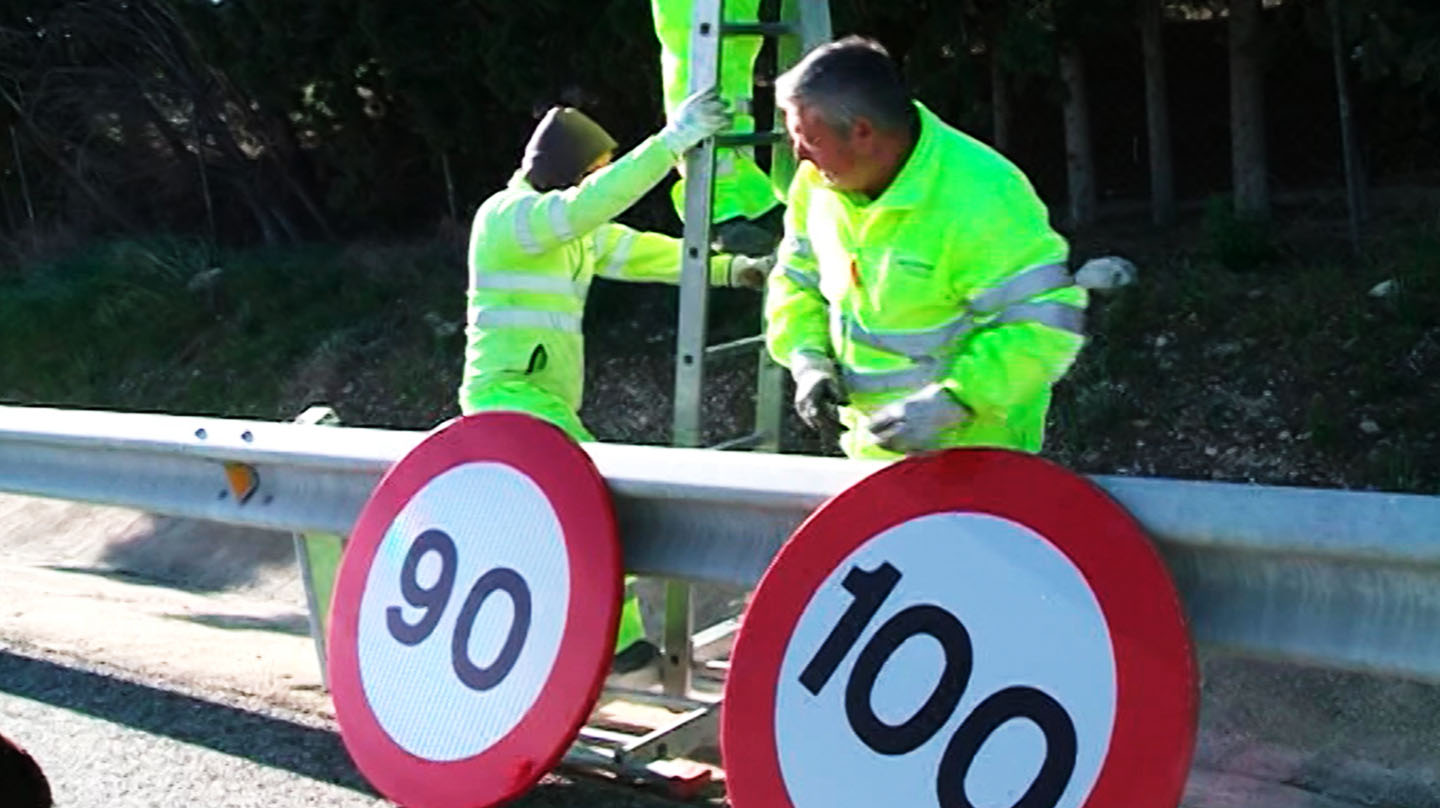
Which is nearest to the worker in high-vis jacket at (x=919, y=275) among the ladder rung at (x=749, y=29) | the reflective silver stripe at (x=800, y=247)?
the reflective silver stripe at (x=800, y=247)

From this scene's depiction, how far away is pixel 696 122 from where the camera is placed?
193 inches

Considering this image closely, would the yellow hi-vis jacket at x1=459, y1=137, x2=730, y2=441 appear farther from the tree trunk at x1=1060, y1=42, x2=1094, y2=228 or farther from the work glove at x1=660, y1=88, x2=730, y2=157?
the tree trunk at x1=1060, y1=42, x2=1094, y2=228

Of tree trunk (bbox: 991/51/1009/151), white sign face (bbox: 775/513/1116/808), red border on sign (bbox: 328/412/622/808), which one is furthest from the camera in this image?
tree trunk (bbox: 991/51/1009/151)

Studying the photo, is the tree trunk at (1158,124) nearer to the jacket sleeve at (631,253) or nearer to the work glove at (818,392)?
the jacket sleeve at (631,253)

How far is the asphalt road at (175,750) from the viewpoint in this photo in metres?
4.80

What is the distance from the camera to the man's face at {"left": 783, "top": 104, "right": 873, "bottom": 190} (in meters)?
3.96

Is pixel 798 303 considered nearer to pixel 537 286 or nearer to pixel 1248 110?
pixel 537 286

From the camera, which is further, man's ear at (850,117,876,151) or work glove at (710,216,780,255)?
work glove at (710,216,780,255)

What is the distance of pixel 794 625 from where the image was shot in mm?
3990

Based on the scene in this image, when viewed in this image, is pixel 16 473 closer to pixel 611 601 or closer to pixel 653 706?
pixel 653 706

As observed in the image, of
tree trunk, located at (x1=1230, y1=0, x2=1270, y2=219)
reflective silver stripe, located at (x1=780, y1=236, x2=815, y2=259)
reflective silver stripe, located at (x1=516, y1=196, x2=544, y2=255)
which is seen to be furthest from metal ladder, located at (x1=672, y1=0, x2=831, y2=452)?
tree trunk, located at (x1=1230, y1=0, x2=1270, y2=219)

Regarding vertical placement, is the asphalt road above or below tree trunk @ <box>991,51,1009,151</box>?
below

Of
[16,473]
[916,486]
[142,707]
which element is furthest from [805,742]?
[16,473]

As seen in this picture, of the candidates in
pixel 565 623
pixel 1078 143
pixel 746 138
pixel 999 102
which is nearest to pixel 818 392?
pixel 565 623
